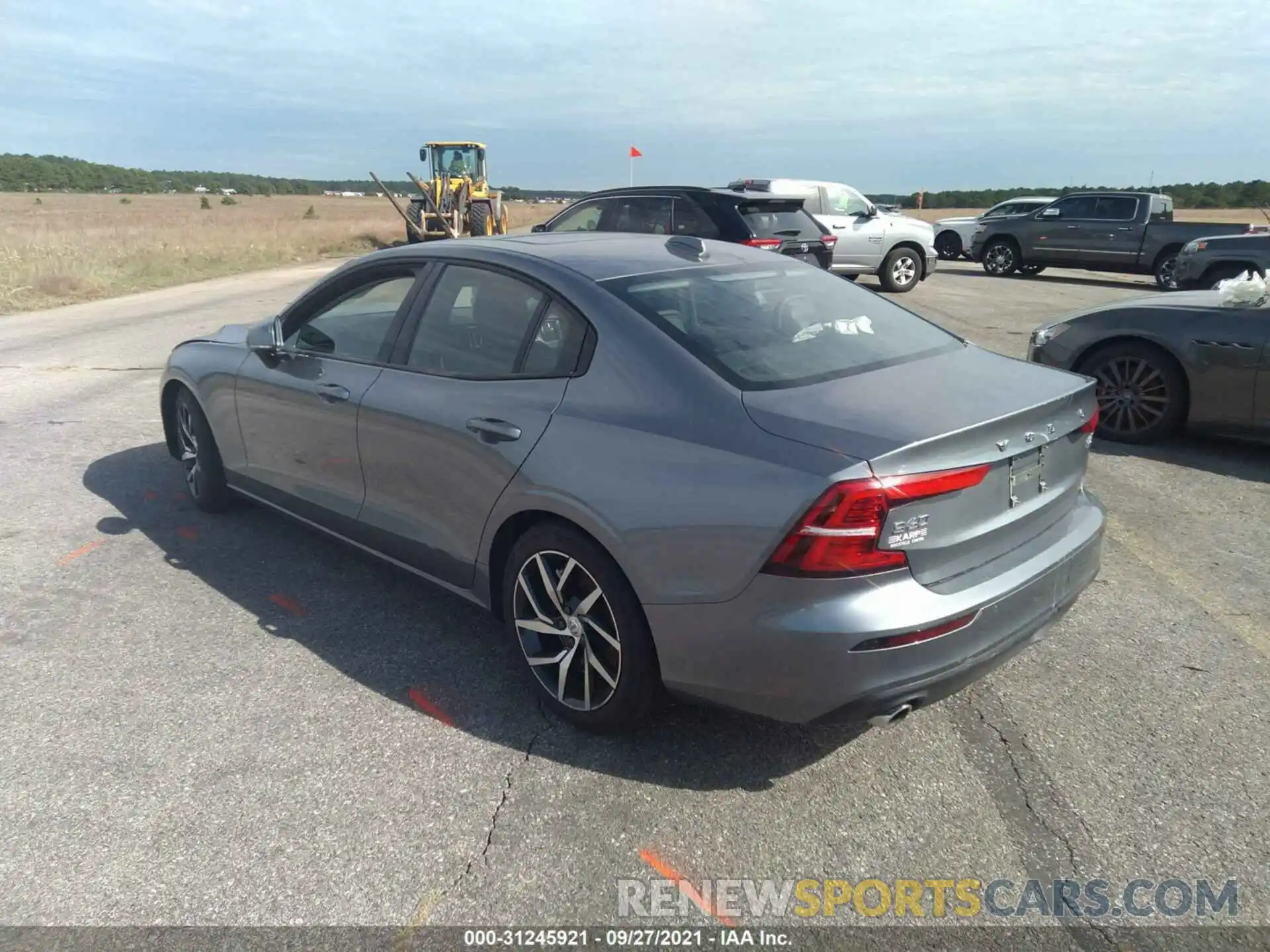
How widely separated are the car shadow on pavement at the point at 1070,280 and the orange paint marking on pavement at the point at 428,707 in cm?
1896

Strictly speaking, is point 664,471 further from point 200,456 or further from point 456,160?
point 456,160

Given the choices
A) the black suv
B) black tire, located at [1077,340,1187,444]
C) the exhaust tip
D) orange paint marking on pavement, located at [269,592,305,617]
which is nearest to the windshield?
the black suv

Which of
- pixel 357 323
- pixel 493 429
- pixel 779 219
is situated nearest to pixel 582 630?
pixel 493 429

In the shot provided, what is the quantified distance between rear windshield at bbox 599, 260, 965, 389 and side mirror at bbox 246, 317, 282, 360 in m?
1.98

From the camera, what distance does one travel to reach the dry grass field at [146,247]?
18219mm

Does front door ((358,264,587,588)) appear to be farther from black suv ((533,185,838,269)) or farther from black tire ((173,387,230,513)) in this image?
black suv ((533,185,838,269))

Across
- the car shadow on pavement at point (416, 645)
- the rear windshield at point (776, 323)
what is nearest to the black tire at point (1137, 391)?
the rear windshield at point (776, 323)

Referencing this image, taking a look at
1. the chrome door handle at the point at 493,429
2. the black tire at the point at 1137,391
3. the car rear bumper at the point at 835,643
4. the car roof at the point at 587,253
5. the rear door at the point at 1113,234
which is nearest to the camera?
the car rear bumper at the point at 835,643

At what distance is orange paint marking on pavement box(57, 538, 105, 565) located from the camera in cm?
471

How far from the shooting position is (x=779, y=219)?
1161cm

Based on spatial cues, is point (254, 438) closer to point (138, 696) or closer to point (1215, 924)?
point (138, 696)

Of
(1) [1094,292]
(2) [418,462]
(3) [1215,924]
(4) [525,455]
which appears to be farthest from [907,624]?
(1) [1094,292]

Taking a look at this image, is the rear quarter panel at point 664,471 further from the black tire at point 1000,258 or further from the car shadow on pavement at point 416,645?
the black tire at point 1000,258

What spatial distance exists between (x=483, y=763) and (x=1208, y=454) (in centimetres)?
556
